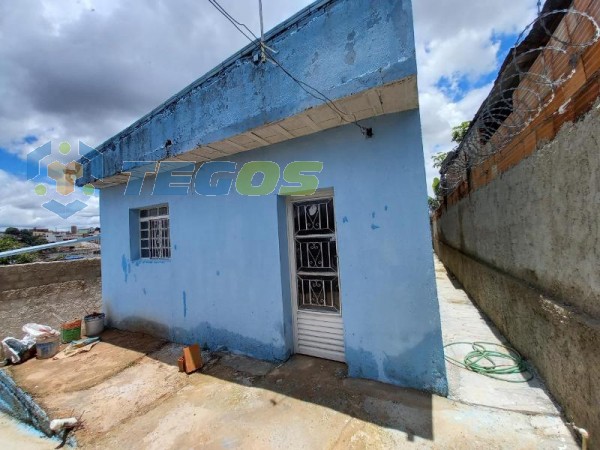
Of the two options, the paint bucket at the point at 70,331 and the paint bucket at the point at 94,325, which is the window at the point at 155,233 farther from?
the paint bucket at the point at 70,331

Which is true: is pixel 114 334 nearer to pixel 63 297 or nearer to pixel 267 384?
pixel 63 297

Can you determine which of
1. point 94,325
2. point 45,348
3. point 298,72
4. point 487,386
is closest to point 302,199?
point 298,72

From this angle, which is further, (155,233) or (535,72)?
(155,233)

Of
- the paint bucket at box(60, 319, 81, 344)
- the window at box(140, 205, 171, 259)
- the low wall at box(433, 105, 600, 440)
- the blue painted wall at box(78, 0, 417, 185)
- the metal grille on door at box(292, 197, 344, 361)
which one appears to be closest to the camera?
the low wall at box(433, 105, 600, 440)

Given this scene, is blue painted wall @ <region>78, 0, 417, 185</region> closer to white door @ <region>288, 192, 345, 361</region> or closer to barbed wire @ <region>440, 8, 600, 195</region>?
barbed wire @ <region>440, 8, 600, 195</region>

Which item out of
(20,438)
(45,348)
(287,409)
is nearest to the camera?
(287,409)

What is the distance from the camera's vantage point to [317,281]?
3938mm

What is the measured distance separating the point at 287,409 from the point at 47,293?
667 centimetres

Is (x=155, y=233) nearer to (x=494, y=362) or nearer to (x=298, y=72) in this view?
(x=298, y=72)

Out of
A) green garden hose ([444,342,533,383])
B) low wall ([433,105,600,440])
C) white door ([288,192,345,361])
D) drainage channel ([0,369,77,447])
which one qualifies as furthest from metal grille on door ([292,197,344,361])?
drainage channel ([0,369,77,447])

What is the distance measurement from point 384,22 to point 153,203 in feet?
16.3

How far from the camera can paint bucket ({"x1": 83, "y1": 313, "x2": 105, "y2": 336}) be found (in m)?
6.12

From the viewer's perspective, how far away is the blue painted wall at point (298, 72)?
265 centimetres

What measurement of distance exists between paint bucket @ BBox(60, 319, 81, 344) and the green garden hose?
23.5ft
